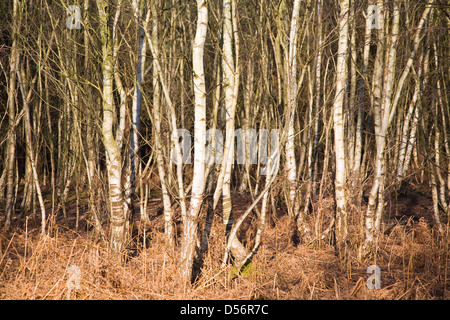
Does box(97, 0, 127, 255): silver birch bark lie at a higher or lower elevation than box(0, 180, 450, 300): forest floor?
higher

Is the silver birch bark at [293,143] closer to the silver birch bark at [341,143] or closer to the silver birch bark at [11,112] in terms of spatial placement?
the silver birch bark at [341,143]

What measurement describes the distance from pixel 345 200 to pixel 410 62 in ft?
6.86

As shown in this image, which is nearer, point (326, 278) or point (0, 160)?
point (326, 278)

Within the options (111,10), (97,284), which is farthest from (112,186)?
(111,10)

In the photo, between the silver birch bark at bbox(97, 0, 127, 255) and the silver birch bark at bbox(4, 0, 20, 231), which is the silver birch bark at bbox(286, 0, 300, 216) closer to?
the silver birch bark at bbox(97, 0, 127, 255)

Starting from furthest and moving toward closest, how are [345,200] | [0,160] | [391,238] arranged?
[0,160] → [391,238] → [345,200]

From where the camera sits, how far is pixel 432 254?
17.5ft

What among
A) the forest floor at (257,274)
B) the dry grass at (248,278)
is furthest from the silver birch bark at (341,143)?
the dry grass at (248,278)

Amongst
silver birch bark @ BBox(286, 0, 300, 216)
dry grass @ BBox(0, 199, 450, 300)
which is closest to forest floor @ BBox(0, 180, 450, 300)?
dry grass @ BBox(0, 199, 450, 300)

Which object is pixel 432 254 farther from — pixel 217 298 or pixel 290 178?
pixel 217 298

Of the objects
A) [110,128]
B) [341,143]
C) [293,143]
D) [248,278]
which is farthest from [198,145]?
[293,143]

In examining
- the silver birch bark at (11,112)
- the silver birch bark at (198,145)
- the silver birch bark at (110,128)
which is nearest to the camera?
the silver birch bark at (198,145)

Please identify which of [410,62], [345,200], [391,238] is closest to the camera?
[410,62]

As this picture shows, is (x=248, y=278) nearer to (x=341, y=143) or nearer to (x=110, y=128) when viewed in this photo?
(x=341, y=143)
